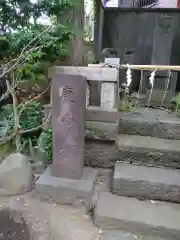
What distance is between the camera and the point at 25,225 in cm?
237

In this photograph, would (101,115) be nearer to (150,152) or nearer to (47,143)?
(150,152)

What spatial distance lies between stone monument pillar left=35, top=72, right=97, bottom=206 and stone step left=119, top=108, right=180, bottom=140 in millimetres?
915

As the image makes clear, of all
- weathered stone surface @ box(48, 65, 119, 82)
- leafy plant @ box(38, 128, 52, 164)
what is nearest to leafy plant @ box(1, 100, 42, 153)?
leafy plant @ box(38, 128, 52, 164)

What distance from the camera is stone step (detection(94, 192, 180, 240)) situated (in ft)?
7.24

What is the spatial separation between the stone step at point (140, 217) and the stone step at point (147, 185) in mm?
89

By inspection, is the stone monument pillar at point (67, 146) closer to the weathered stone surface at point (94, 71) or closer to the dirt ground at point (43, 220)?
the dirt ground at point (43, 220)

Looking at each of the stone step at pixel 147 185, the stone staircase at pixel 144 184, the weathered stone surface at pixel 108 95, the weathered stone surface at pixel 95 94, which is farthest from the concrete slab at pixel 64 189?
the weathered stone surface at pixel 95 94

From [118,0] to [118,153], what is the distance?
5896 millimetres

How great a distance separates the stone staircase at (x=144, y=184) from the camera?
2.26m

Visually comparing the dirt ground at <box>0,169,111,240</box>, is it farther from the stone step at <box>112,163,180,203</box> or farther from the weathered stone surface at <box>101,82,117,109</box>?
the weathered stone surface at <box>101,82,117,109</box>

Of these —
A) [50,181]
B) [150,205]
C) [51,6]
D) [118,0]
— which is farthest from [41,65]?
[118,0]

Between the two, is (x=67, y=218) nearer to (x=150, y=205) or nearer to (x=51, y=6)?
(x=150, y=205)

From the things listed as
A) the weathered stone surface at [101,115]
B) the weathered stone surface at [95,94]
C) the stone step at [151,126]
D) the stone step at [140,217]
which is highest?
the weathered stone surface at [95,94]

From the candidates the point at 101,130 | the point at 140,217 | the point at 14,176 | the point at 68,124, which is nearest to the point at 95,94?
the point at 101,130
